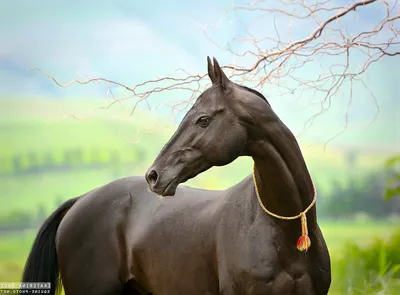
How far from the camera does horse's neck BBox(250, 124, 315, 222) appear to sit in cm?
216

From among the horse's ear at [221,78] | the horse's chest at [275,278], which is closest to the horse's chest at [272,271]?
the horse's chest at [275,278]

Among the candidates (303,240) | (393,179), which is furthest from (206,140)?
(393,179)

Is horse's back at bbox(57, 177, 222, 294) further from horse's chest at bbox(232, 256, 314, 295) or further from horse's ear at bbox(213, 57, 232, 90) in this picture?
horse's ear at bbox(213, 57, 232, 90)

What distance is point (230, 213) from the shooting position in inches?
93.9

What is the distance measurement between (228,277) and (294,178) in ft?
1.46

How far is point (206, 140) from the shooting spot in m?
2.08

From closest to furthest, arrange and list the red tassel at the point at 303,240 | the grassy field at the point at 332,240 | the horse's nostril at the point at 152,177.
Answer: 1. the horse's nostril at the point at 152,177
2. the red tassel at the point at 303,240
3. the grassy field at the point at 332,240

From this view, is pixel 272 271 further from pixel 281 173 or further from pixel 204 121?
pixel 204 121

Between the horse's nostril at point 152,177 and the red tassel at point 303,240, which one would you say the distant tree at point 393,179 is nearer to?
the red tassel at point 303,240

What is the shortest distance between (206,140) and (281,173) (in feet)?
1.00

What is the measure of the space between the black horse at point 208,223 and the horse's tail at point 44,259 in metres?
0.11

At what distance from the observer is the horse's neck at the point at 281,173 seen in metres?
2.16

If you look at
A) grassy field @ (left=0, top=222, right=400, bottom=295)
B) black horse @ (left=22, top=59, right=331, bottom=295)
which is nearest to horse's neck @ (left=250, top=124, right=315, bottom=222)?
black horse @ (left=22, top=59, right=331, bottom=295)

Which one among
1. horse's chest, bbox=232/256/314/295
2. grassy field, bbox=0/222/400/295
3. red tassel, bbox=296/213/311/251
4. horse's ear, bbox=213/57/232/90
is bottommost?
grassy field, bbox=0/222/400/295
